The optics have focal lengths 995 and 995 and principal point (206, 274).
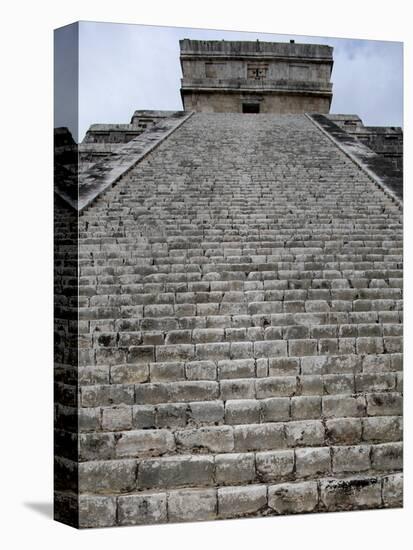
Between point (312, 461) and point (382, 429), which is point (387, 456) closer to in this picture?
point (382, 429)

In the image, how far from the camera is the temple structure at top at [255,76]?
25.0 feet

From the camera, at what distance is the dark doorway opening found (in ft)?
26.3

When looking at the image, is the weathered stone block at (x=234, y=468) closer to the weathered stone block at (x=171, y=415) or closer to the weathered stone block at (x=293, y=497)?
the weathered stone block at (x=293, y=497)

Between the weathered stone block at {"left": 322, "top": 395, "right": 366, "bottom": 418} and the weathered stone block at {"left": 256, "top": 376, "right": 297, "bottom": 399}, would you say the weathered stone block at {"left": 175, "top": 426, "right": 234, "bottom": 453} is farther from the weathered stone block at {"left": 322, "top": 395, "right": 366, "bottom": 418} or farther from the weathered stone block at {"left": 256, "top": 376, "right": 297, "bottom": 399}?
the weathered stone block at {"left": 322, "top": 395, "right": 366, "bottom": 418}

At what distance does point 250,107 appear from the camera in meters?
8.04

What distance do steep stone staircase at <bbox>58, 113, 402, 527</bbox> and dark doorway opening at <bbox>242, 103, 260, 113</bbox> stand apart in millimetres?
74

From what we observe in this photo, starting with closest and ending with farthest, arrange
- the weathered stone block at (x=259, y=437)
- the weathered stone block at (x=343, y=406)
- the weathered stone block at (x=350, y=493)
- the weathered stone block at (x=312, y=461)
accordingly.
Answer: the weathered stone block at (x=259, y=437) → the weathered stone block at (x=312, y=461) → the weathered stone block at (x=350, y=493) → the weathered stone block at (x=343, y=406)

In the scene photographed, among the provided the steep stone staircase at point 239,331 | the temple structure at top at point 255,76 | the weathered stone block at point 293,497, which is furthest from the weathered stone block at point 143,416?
Answer: the temple structure at top at point 255,76

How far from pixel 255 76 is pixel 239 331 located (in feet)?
6.84

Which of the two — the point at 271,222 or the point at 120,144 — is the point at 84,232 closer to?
the point at 120,144

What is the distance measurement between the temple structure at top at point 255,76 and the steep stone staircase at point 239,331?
137mm

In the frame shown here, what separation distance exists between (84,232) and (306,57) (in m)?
2.28

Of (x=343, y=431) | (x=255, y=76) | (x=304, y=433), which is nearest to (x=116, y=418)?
(x=304, y=433)

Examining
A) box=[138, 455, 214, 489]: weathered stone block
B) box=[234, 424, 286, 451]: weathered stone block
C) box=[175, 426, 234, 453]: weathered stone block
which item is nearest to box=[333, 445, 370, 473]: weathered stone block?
box=[234, 424, 286, 451]: weathered stone block
